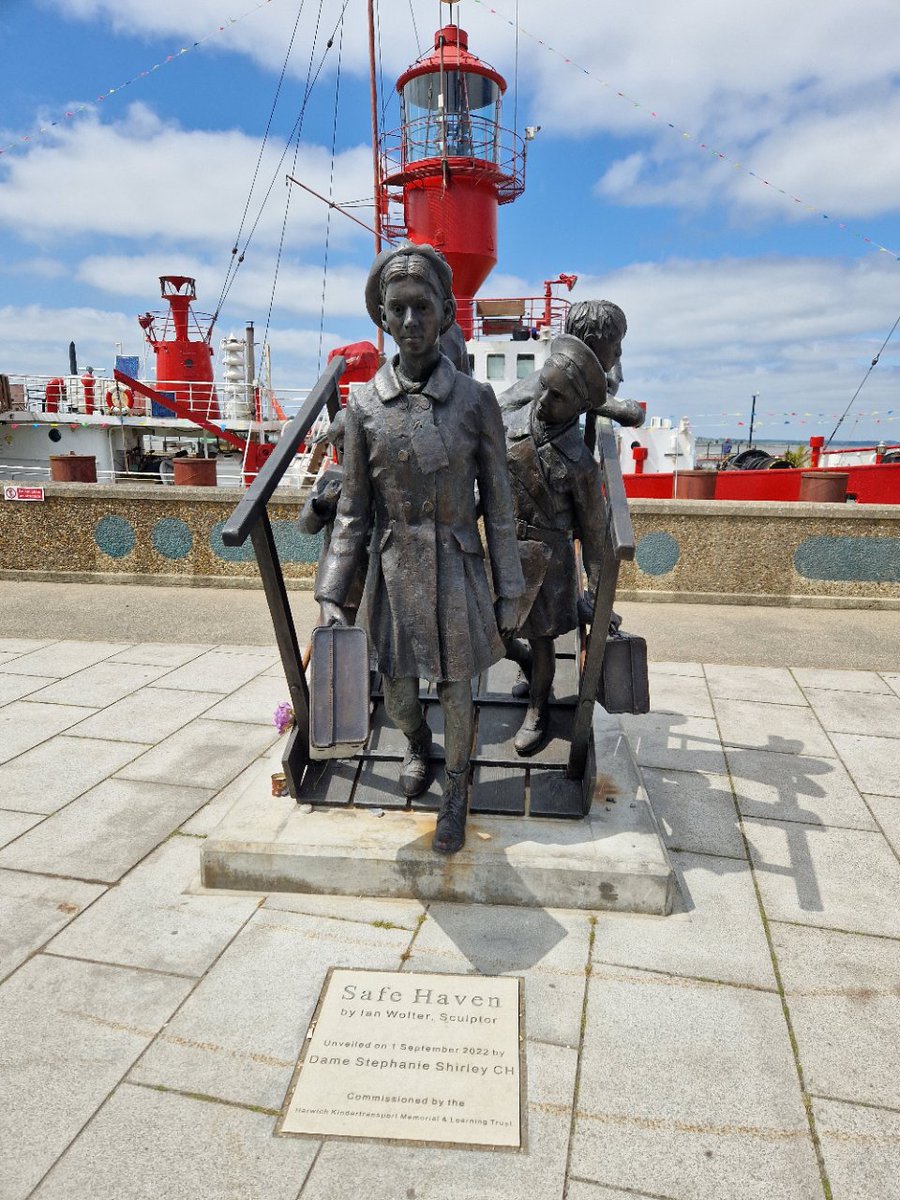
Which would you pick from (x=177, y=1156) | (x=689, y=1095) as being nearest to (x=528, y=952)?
(x=689, y=1095)

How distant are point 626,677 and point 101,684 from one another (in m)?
4.00

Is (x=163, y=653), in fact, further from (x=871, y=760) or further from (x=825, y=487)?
(x=825, y=487)

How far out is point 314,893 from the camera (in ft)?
10.3

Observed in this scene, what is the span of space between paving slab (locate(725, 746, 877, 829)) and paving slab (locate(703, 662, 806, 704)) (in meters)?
1.02

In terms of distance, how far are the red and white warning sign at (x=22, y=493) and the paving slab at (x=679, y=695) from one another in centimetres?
694

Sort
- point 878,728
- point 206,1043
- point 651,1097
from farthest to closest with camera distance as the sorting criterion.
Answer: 1. point 878,728
2. point 206,1043
3. point 651,1097

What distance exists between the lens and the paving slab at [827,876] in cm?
303

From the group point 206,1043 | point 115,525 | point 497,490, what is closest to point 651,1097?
point 206,1043

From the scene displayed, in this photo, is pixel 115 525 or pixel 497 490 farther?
pixel 115 525

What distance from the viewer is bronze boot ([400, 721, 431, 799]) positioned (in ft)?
11.3

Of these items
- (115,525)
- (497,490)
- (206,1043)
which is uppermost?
(497,490)

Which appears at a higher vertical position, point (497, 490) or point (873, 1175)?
point (497, 490)

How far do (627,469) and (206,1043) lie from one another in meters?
16.1

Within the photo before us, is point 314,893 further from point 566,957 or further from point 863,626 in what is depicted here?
point 863,626
